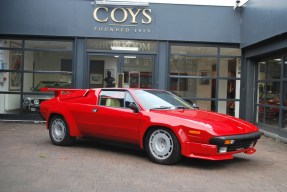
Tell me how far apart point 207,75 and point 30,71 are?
6076 mm

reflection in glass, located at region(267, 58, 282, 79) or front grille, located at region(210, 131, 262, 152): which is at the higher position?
reflection in glass, located at region(267, 58, 282, 79)

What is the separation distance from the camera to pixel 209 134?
6.38 meters

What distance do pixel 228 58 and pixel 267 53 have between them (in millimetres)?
2094

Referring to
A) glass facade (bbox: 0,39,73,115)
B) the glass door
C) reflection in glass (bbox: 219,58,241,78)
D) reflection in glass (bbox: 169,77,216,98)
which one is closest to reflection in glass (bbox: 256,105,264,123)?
reflection in glass (bbox: 219,58,241,78)

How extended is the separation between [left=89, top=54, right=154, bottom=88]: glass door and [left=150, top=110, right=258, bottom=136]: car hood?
6.01 metres

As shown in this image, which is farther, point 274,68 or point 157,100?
point 274,68

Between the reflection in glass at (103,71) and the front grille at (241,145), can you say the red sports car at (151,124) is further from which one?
the reflection in glass at (103,71)

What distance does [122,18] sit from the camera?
13000 mm

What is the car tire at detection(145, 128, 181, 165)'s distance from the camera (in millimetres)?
6703

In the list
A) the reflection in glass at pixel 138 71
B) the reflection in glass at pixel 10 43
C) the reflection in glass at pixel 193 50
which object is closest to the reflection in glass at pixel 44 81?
the reflection in glass at pixel 10 43

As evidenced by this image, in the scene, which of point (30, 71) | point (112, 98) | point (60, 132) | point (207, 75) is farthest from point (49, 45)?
point (112, 98)

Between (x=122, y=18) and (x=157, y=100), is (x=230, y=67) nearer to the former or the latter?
(x=122, y=18)

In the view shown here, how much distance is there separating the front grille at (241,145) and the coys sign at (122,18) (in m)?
7.00

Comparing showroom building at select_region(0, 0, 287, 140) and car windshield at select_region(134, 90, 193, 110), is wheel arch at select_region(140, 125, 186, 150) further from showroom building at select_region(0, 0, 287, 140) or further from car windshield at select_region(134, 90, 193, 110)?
showroom building at select_region(0, 0, 287, 140)
